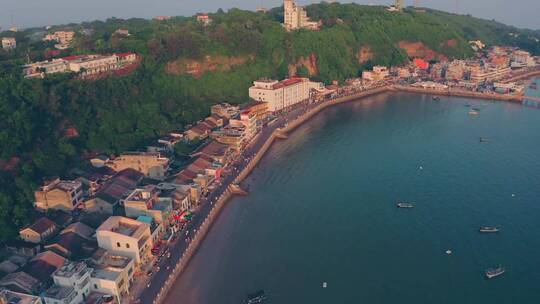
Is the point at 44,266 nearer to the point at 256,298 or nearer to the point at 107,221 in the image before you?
the point at 107,221

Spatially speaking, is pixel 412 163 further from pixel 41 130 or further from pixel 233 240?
pixel 41 130

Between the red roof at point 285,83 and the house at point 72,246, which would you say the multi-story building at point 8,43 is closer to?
the red roof at point 285,83

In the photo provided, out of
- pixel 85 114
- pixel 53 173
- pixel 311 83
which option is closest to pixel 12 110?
pixel 85 114

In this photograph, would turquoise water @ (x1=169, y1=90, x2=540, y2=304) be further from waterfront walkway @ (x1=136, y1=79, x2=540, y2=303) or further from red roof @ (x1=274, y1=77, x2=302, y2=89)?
red roof @ (x1=274, y1=77, x2=302, y2=89)

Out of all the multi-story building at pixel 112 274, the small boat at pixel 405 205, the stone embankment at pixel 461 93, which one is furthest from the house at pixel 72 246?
the stone embankment at pixel 461 93

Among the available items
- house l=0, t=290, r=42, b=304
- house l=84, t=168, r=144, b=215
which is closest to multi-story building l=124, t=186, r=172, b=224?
house l=84, t=168, r=144, b=215

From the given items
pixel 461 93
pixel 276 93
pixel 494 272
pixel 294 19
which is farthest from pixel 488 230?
pixel 294 19
